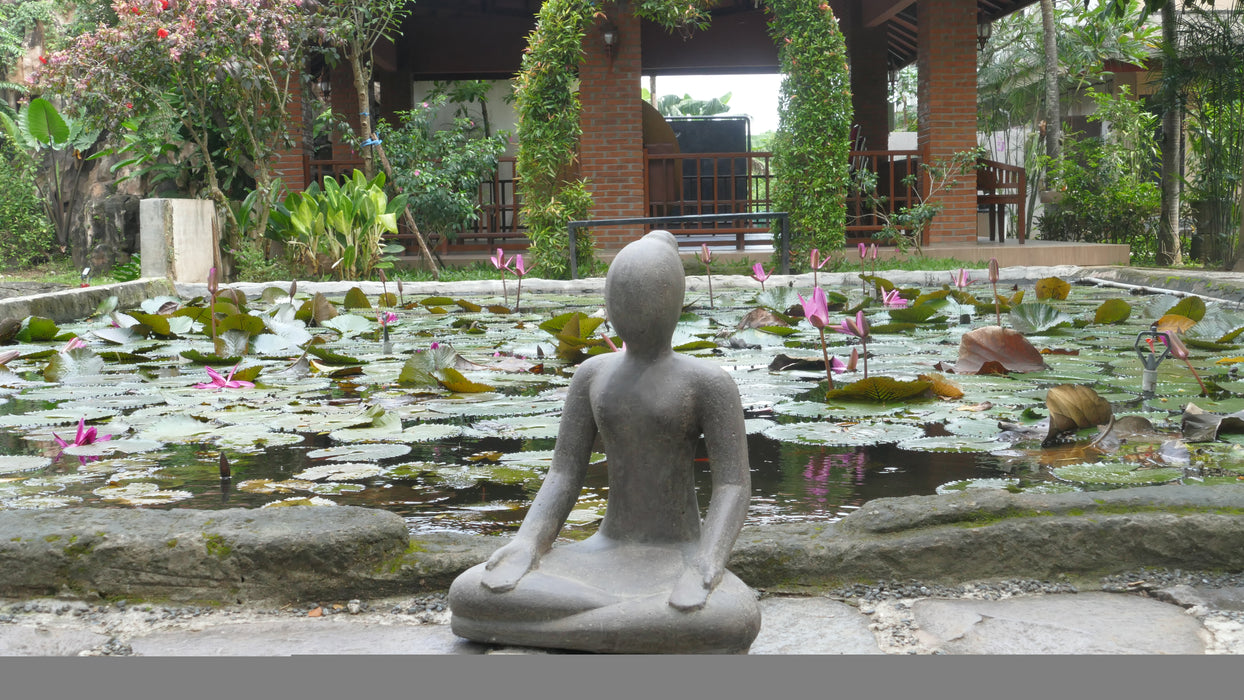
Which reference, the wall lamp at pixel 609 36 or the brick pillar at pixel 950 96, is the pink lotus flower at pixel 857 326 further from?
the brick pillar at pixel 950 96

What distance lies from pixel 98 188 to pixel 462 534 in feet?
48.9

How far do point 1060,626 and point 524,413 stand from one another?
5.98 feet

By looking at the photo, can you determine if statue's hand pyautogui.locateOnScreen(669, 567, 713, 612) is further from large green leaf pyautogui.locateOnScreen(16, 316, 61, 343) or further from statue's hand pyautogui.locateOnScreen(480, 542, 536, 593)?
large green leaf pyautogui.locateOnScreen(16, 316, 61, 343)

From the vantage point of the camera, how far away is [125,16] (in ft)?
28.2

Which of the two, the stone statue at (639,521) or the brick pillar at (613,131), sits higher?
the brick pillar at (613,131)

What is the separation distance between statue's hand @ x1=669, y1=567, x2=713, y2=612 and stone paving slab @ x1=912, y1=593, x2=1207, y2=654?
0.31 meters

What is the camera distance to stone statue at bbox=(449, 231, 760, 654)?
118 cm

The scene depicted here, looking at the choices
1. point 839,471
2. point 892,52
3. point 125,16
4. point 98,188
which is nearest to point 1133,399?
point 839,471

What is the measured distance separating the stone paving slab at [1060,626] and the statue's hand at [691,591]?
309 millimetres

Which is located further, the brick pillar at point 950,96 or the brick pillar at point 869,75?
the brick pillar at point 869,75

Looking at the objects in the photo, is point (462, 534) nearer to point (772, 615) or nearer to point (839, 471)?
point (772, 615)

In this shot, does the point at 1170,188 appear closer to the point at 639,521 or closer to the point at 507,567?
the point at 639,521

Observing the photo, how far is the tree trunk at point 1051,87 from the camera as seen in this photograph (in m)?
14.6

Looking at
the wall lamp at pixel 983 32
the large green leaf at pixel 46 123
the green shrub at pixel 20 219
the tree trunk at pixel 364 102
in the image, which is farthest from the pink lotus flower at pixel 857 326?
the green shrub at pixel 20 219
